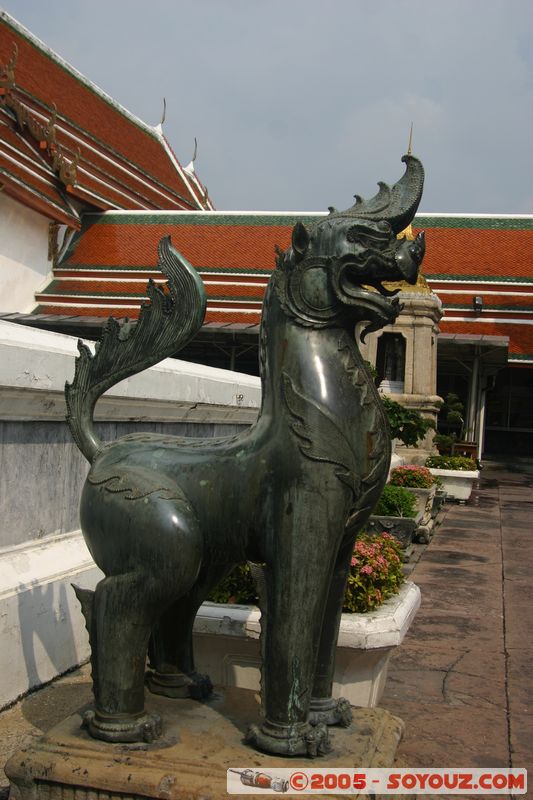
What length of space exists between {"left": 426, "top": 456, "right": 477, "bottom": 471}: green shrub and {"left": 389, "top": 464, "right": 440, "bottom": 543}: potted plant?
223 centimetres

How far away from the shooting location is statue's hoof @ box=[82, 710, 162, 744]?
2.20 m

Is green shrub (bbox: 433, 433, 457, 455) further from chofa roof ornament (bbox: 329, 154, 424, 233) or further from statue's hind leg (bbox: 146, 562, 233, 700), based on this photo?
Answer: chofa roof ornament (bbox: 329, 154, 424, 233)

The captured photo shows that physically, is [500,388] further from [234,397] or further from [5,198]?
[234,397]

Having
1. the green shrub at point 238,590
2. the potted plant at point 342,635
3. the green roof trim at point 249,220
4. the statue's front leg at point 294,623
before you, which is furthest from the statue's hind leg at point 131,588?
the green roof trim at point 249,220

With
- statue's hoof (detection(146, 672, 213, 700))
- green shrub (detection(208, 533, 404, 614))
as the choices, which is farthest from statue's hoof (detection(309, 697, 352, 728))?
green shrub (detection(208, 533, 404, 614))

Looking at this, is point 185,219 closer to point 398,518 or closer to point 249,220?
point 249,220

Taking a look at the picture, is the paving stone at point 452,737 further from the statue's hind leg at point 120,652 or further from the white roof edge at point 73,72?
the white roof edge at point 73,72

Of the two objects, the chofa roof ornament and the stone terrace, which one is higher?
the chofa roof ornament

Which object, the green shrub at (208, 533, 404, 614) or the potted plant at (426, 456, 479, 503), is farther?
the potted plant at (426, 456, 479, 503)

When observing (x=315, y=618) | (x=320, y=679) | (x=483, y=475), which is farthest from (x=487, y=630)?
(x=483, y=475)

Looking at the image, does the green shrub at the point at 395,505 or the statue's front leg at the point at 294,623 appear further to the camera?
the green shrub at the point at 395,505

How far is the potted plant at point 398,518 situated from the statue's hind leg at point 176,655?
468cm

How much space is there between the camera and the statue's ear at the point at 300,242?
7.13 feet

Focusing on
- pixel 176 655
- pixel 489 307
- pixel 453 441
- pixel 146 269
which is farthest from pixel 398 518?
pixel 146 269
